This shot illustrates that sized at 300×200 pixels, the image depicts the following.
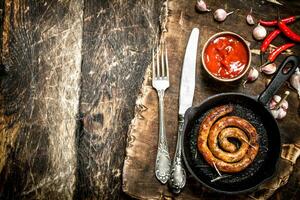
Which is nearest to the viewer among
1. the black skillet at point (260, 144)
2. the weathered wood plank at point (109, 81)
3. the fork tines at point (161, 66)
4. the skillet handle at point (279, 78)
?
the skillet handle at point (279, 78)

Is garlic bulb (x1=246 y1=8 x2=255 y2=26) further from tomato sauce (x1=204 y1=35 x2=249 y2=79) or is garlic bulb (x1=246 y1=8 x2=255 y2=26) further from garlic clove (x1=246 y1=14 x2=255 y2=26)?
tomato sauce (x1=204 y1=35 x2=249 y2=79)

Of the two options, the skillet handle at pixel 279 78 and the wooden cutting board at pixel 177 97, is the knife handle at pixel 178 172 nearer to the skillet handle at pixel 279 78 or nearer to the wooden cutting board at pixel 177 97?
the wooden cutting board at pixel 177 97

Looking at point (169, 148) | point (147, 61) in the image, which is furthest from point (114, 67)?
point (169, 148)

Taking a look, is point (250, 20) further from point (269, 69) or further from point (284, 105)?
point (284, 105)

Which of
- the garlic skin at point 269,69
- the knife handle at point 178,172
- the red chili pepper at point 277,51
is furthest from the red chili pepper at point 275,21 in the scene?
the knife handle at point 178,172

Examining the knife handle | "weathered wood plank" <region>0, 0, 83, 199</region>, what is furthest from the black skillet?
"weathered wood plank" <region>0, 0, 83, 199</region>

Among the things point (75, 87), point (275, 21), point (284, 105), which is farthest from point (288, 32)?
point (75, 87)
